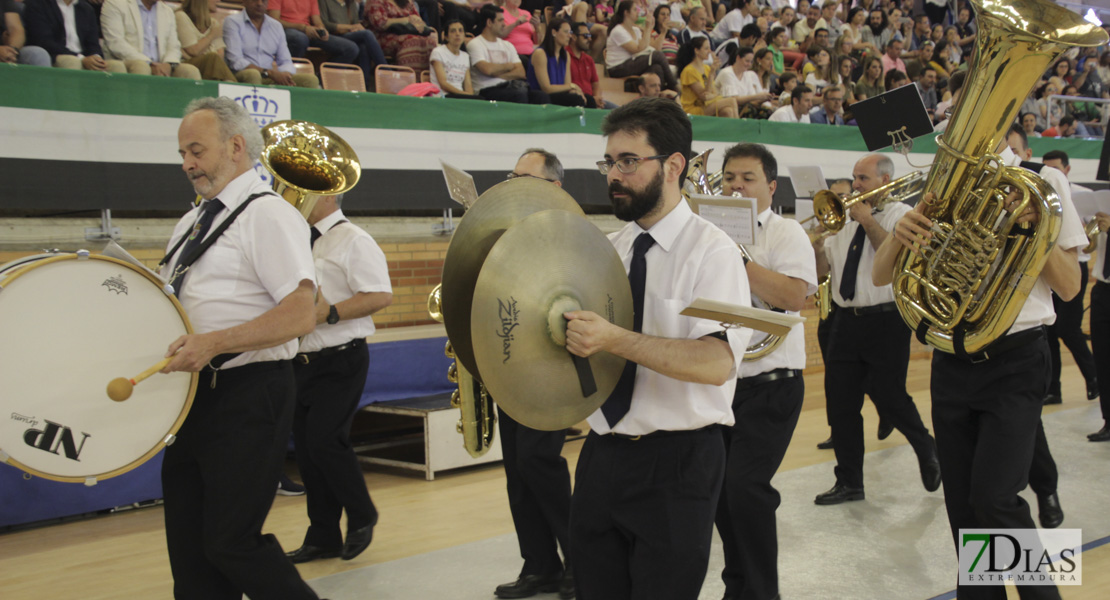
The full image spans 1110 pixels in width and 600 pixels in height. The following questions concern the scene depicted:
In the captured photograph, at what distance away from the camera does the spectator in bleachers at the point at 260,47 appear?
7160mm

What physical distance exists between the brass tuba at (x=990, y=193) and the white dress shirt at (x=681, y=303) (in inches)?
55.5

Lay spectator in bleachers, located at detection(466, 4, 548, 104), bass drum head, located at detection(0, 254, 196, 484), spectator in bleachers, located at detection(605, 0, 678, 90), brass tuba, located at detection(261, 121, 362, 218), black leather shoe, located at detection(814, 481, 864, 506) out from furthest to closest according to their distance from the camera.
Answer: spectator in bleachers, located at detection(605, 0, 678, 90), spectator in bleachers, located at detection(466, 4, 548, 104), black leather shoe, located at detection(814, 481, 864, 506), brass tuba, located at detection(261, 121, 362, 218), bass drum head, located at detection(0, 254, 196, 484)

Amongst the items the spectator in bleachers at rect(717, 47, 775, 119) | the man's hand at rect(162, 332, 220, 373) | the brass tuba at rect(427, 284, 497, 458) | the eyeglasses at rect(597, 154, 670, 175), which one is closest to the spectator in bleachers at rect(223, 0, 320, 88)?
the brass tuba at rect(427, 284, 497, 458)

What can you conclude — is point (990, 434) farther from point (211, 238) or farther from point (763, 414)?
point (211, 238)

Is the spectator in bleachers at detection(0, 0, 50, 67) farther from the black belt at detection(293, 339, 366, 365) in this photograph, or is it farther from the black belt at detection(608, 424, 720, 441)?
the black belt at detection(608, 424, 720, 441)

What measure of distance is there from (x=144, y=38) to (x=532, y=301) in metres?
6.04

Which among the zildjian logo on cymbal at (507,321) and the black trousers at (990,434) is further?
the black trousers at (990,434)

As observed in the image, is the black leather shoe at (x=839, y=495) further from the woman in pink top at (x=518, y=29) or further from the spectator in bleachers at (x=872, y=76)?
the spectator in bleachers at (x=872, y=76)

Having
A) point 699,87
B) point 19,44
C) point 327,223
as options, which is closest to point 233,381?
point 327,223

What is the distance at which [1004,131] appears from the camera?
3197 mm

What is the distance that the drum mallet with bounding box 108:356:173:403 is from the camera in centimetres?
257

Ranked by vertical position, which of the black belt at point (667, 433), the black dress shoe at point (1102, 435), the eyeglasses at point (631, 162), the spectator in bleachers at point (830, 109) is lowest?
the black dress shoe at point (1102, 435)

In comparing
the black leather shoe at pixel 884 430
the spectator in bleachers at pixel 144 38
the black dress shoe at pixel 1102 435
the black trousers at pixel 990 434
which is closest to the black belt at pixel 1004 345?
the black trousers at pixel 990 434

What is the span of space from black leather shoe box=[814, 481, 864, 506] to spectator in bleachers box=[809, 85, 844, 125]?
648 centimetres
